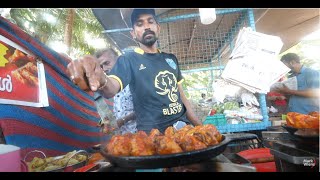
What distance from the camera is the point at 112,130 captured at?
67.6 inches

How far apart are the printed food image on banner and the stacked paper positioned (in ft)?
5.25

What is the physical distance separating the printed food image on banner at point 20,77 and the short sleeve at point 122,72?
2.08 feet

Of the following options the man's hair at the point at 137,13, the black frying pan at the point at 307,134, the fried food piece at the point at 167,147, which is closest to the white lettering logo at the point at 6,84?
the man's hair at the point at 137,13

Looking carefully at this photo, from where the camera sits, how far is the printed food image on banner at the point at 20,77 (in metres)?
1.39

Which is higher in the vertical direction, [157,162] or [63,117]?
[63,117]

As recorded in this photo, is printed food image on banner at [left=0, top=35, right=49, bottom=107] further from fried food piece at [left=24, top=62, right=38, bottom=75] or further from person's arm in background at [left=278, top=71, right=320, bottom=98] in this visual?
person's arm in background at [left=278, top=71, right=320, bottom=98]

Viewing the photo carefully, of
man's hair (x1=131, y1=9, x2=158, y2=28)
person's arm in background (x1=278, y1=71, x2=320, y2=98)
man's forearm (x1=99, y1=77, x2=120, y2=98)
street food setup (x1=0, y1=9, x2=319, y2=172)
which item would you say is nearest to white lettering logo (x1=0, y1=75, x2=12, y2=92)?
street food setup (x1=0, y1=9, x2=319, y2=172)

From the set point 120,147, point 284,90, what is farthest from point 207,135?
point 284,90

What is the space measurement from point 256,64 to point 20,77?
1914mm

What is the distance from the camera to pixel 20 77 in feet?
4.96

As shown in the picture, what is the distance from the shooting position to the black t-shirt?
1545 millimetres
